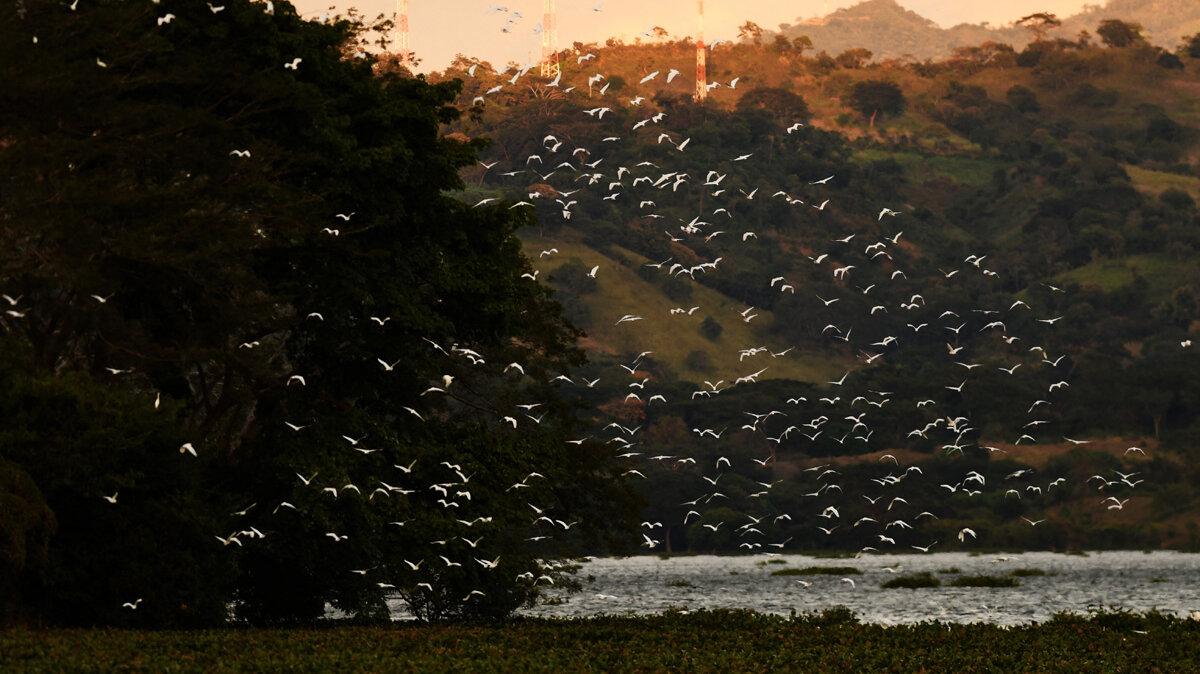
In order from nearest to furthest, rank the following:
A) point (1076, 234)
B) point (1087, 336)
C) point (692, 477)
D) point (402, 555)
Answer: point (402, 555)
point (692, 477)
point (1087, 336)
point (1076, 234)

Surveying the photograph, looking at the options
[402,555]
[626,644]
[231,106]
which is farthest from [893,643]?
[231,106]

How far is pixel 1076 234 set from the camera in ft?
592

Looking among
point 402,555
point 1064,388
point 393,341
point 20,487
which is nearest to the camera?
point 20,487

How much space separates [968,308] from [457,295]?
14168cm

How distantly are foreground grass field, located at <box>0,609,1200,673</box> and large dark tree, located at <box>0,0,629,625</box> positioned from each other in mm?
2161

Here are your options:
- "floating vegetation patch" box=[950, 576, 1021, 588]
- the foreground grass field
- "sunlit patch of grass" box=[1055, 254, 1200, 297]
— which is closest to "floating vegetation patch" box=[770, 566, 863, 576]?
"floating vegetation patch" box=[950, 576, 1021, 588]

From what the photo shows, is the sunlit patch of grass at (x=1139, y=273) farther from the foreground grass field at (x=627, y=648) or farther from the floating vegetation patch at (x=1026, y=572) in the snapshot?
the foreground grass field at (x=627, y=648)

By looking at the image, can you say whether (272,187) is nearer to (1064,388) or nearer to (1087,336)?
(1064,388)

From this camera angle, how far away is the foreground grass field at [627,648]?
2206cm

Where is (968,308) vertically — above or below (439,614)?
above

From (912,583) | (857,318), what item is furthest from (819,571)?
(857,318)

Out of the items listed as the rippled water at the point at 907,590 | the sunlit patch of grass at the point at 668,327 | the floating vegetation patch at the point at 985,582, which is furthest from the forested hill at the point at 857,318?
the floating vegetation patch at the point at 985,582

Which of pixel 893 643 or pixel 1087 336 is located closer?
pixel 893 643

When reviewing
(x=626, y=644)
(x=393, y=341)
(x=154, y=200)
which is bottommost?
(x=626, y=644)
